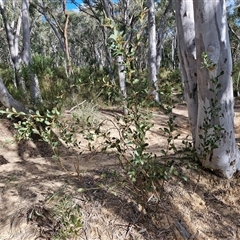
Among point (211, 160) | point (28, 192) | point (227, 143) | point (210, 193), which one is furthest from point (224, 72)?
point (28, 192)

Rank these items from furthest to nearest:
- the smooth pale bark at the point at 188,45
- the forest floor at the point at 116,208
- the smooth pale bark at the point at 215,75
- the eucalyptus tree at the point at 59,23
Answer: the eucalyptus tree at the point at 59,23
the smooth pale bark at the point at 188,45
the smooth pale bark at the point at 215,75
the forest floor at the point at 116,208

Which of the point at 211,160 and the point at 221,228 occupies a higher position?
the point at 211,160

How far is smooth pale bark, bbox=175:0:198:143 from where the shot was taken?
2.20 metres

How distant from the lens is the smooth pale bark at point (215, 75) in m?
1.89

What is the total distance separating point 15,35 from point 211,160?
358 inches

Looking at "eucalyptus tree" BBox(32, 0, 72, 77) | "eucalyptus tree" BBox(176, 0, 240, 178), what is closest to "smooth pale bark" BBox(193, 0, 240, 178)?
"eucalyptus tree" BBox(176, 0, 240, 178)

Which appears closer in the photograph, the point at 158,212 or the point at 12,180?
the point at 158,212

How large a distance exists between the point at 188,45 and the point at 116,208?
1562 mm

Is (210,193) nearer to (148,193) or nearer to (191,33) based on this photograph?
(148,193)

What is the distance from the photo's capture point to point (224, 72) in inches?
81.1

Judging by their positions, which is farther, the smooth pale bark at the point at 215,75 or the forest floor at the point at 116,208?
the smooth pale bark at the point at 215,75

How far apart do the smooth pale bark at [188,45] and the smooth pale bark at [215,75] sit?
0.20m

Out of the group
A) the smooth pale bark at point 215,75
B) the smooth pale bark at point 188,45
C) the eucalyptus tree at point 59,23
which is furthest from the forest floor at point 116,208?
the eucalyptus tree at point 59,23

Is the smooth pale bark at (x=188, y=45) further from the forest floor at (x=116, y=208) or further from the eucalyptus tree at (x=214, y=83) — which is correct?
the forest floor at (x=116, y=208)
